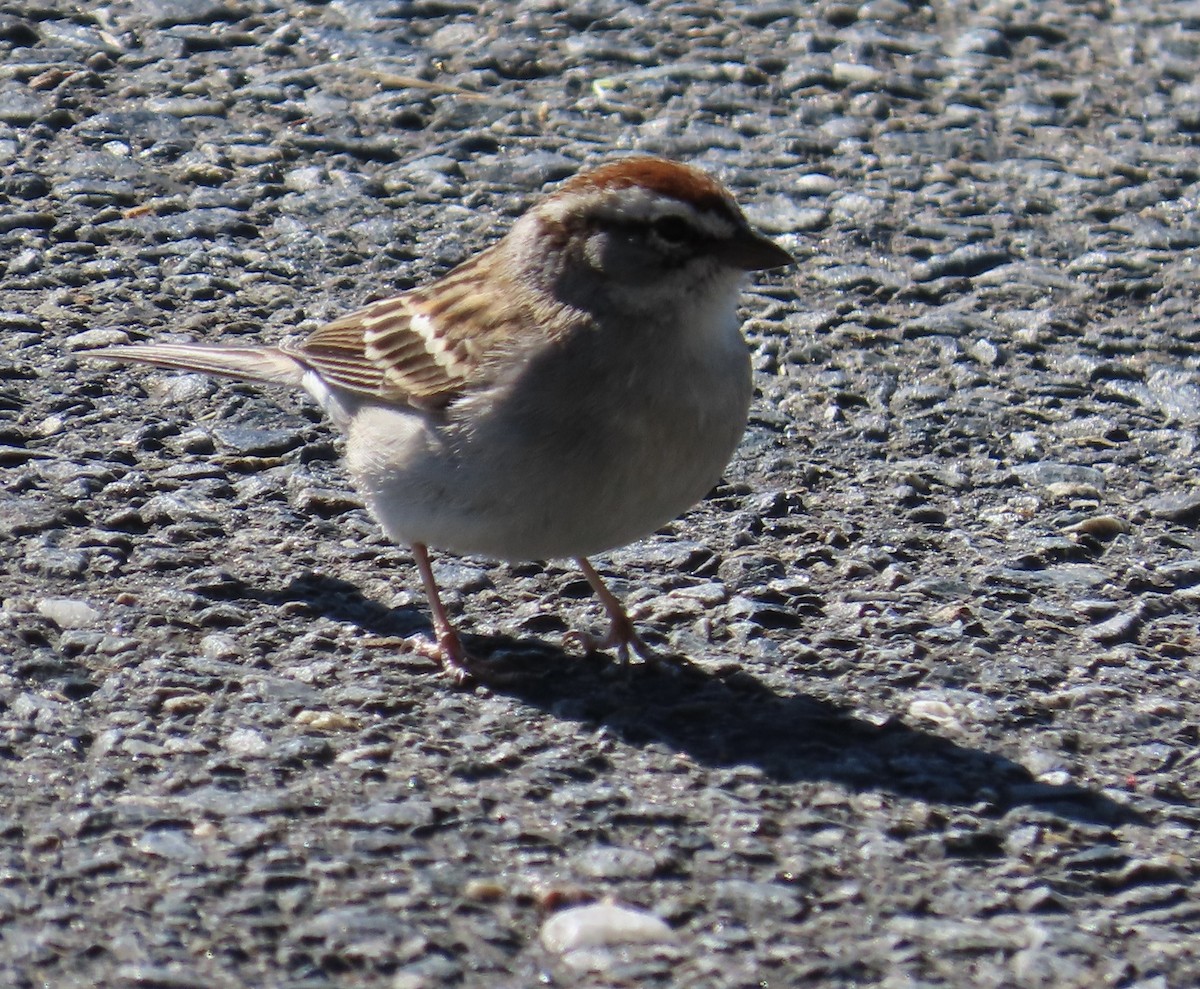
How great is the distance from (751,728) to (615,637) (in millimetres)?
525

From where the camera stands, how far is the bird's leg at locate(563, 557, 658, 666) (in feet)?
14.1

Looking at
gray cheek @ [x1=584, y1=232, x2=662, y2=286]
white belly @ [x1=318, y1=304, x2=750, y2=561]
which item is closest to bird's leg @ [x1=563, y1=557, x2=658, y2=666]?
white belly @ [x1=318, y1=304, x2=750, y2=561]

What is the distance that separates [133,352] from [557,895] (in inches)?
110

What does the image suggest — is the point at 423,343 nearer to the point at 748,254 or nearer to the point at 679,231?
the point at 679,231

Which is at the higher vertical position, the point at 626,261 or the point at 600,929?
the point at 626,261

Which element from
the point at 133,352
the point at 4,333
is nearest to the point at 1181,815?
the point at 133,352

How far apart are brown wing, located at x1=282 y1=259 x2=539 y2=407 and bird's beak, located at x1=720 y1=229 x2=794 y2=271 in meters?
0.53

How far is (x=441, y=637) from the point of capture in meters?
4.25

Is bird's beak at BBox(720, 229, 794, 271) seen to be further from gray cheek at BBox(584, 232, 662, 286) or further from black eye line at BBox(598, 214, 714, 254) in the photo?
gray cheek at BBox(584, 232, 662, 286)

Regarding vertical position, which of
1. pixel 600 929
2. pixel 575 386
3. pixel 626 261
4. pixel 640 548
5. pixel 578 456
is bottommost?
pixel 640 548

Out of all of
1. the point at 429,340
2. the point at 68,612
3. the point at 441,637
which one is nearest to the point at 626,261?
the point at 429,340

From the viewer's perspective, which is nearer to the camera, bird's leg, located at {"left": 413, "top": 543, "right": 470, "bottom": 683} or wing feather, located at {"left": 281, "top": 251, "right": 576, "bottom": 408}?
bird's leg, located at {"left": 413, "top": 543, "right": 470, "bottom": 683}

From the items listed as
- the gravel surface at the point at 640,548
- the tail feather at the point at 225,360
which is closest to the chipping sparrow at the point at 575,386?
the gravel surface at the point at 640,548

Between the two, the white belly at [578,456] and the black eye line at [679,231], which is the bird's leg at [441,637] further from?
the black eye line at [679,231]
